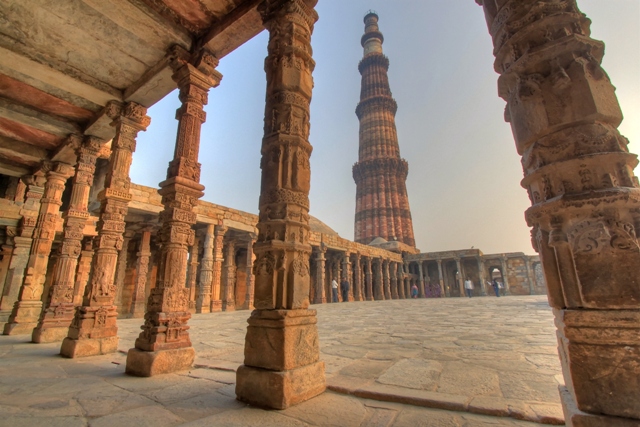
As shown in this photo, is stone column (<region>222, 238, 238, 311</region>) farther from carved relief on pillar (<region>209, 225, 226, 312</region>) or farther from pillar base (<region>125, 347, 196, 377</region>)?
pillar base (<region>125, 347, 196, 377</region>)

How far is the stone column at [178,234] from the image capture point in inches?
125

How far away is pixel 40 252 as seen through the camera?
718cm

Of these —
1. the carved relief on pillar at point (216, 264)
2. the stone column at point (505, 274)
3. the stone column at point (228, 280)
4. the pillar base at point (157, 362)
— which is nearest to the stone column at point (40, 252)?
the pillar base at point (157, 362)

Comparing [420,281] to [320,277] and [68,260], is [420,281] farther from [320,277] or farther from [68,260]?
[68,260]

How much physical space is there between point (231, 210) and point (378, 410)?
13.1 m

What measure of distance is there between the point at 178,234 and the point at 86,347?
7.34 feet

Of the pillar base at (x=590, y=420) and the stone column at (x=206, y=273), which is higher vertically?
the stone column at (x=206, y=273)

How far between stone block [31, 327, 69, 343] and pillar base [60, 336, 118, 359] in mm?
1620

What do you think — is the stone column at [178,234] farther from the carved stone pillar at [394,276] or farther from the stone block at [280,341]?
the carved stone pillar at [394,276]

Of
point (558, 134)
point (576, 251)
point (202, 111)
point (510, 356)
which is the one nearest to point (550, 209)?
point (576, 251)

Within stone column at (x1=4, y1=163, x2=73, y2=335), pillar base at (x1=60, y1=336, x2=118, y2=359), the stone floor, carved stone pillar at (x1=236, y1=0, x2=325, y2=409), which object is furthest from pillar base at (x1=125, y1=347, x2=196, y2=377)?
stone column at (x1=4, y1=163, x2=73, y2=335)

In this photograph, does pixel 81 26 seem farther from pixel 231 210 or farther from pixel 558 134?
pixel 231 210

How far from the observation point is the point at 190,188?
12.4ft

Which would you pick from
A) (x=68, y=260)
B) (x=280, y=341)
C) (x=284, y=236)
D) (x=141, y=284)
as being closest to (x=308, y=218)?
(x=284, y=236)
